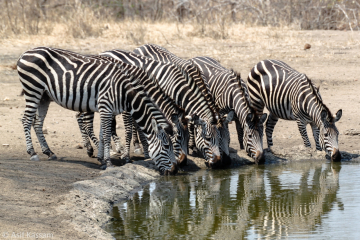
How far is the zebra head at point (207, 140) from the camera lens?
8.05m

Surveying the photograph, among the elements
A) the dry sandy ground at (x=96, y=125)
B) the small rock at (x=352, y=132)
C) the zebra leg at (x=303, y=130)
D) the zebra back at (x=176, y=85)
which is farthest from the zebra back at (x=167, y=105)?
the small rock at (x=352, y=132)

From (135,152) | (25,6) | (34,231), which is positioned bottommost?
(135,152)

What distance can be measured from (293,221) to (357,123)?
19.5 ft

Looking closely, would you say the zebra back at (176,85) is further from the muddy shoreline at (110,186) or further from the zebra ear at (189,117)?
the muddy shoreline at (110,186)

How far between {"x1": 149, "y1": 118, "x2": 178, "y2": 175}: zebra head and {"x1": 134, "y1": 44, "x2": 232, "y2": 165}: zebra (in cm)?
71

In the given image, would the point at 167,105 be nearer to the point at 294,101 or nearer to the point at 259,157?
the point at 259,157

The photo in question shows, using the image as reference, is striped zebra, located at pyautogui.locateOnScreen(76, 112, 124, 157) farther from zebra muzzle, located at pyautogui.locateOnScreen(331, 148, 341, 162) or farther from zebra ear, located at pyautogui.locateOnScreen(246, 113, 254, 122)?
zebra muzzle, located at pyautogui.locateOnScreen(331, 148, 341, 162)

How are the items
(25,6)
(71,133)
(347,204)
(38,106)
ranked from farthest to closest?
(25,6) → (71,133) → (38,106) → (347,204)

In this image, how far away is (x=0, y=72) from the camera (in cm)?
1379

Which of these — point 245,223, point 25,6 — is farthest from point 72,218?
point 25,6

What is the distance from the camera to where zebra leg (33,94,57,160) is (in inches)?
330

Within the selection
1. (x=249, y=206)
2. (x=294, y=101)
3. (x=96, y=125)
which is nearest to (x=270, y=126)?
(x=294, y=101)

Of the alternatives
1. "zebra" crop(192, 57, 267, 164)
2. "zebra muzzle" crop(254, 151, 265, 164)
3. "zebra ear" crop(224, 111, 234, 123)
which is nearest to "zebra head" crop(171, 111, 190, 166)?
"zebra ear" crop(224, 111, 234, 123)

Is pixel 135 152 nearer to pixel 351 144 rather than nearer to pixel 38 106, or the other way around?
pixel 38 106
